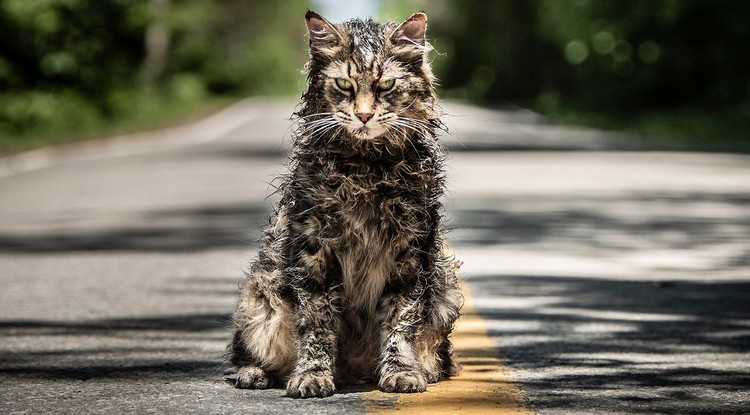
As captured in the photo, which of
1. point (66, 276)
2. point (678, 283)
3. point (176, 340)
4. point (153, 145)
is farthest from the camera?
point (153, 145)

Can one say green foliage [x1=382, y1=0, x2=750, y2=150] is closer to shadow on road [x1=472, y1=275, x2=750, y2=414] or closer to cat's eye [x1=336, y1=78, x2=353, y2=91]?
shadow on road [x1=472, y1=275, x2=750, y2=414]

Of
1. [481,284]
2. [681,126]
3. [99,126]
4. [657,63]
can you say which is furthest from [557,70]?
[481,284]

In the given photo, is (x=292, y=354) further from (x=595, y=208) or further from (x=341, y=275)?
(x=595, y=208)

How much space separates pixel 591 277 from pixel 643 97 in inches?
1383

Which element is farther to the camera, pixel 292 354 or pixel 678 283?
pixel 678 283

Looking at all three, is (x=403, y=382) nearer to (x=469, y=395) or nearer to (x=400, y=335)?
(x=400, y=335)

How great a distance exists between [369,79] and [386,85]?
7 cm

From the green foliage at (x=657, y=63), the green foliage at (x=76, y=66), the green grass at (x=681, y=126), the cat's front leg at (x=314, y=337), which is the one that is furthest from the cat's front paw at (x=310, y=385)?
the green foliage at (x=657, y=63)

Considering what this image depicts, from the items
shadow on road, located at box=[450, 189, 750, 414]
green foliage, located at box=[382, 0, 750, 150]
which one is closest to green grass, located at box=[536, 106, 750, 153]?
green foliage, located at box=[382, 0, 750, 150]

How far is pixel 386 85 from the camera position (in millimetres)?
5125

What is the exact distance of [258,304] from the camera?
5418 mm

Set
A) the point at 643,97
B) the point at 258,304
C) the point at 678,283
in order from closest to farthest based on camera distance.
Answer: the point at 258,304, the point at 678,283, the point at 643,97

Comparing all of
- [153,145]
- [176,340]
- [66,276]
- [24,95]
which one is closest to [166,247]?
[66,276]

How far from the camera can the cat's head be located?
510 centimetres
